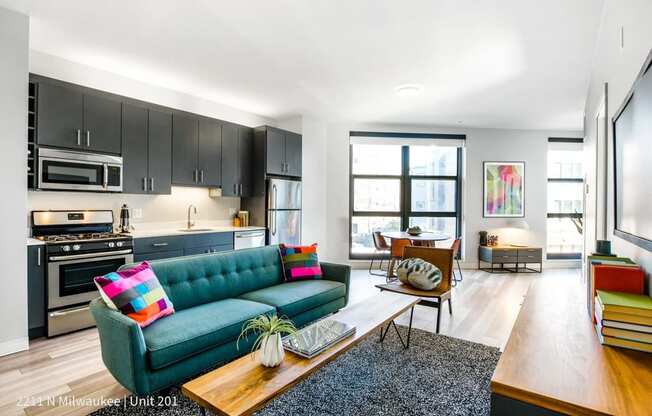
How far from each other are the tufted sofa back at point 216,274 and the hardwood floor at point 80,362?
73cm

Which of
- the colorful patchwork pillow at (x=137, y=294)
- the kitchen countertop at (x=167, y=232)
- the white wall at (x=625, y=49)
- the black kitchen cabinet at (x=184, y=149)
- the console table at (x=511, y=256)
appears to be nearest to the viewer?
the white wall at (x=625, y=49)

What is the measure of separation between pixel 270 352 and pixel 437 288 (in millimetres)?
2130

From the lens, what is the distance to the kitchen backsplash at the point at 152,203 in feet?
11.6

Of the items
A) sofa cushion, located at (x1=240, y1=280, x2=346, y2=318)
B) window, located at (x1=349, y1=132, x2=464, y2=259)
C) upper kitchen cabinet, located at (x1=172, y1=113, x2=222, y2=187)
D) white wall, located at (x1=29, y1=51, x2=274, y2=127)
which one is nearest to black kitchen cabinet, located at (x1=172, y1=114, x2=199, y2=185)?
upper kitchen cabinet, located at (x1=172, y1=113, x2=222, y2=187)

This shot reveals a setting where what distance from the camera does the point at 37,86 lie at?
3148 millimetres

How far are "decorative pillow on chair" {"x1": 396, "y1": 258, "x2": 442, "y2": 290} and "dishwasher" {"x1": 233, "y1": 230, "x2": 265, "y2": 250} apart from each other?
7.82ft

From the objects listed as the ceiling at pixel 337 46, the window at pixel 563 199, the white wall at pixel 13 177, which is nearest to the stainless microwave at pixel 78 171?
the white wall at pixel 13 177

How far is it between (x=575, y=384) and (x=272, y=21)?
10.0ft

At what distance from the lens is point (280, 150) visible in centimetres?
543

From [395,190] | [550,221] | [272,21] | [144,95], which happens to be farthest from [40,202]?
[550,221]

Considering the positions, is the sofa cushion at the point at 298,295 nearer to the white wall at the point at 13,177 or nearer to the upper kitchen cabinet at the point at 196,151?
the white wall at the point at 13,177

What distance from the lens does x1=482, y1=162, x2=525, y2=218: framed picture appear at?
6.56 meters

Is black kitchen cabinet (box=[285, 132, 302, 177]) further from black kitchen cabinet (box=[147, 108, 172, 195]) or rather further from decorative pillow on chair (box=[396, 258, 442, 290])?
decorative pillow on chair (box=[396, 258, 442, 290])

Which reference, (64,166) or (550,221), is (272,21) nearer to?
(64,166)
